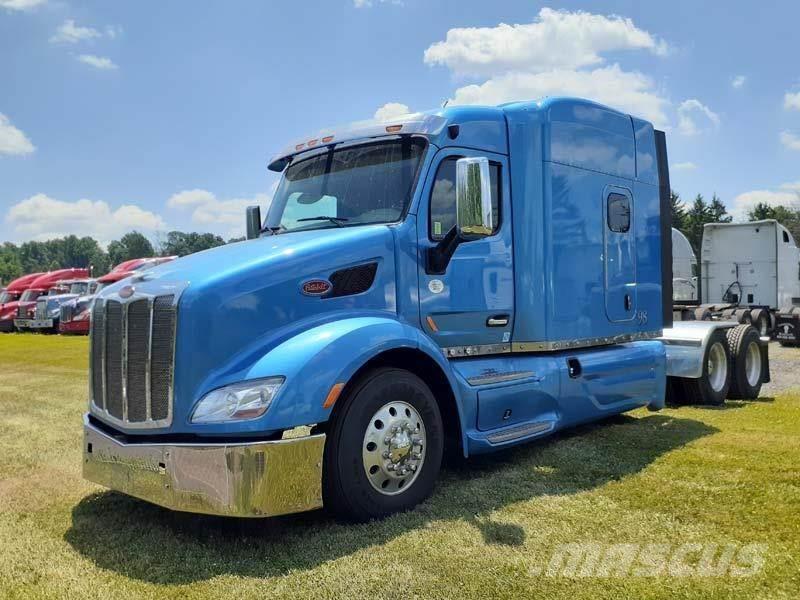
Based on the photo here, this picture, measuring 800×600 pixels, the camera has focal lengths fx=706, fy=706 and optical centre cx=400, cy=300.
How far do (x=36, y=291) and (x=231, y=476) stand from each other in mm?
34136

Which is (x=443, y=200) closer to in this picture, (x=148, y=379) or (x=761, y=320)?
(x=148, y=379)

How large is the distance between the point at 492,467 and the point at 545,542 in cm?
183

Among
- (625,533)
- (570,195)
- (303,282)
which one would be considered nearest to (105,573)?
(303,282)

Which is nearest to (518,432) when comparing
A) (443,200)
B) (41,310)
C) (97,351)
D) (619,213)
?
(443,200)

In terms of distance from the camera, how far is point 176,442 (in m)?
4.14

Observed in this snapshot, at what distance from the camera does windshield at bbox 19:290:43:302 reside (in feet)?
109

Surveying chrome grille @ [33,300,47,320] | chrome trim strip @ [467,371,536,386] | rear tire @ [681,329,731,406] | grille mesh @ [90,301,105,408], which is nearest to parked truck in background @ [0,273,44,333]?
chrome grille @ [33,300,47,320]

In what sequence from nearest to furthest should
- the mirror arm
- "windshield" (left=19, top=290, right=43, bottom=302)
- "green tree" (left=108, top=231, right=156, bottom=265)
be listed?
the mirror arm → "windshield" (left=19, top=290, right=43, bottom=302) → "green tree" (left=108, top=231, right=156, bottom=265)

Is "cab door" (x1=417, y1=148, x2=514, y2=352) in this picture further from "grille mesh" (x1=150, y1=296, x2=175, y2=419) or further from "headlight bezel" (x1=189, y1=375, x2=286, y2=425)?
"grille mesh" (x1=150, y1=296, x2=175, y2=419)

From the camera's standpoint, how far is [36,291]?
1330 inches

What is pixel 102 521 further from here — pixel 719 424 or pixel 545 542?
pixel 719 424

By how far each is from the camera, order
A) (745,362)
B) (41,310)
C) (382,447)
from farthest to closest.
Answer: (41,310)
(745,362)
(382,447)

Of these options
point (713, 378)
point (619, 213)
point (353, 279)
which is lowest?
point (713, 378)

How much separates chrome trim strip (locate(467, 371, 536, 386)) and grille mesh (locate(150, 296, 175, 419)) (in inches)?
89.4
